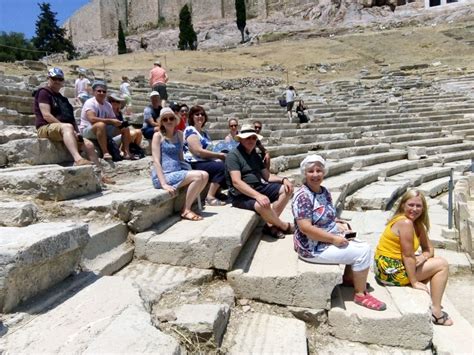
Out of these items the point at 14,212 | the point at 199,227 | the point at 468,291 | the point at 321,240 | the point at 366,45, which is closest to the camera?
the point at 14,212

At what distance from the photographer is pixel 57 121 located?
4816mm

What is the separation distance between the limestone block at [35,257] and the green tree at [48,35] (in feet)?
168

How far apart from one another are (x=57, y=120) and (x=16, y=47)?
42.9 metres

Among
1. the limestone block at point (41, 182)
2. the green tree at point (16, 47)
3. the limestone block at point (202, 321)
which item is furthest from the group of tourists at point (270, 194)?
the green tree at point (16, 47)

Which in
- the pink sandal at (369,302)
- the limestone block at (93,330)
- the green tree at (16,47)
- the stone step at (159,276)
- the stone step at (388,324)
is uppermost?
the green tree at (16,47)

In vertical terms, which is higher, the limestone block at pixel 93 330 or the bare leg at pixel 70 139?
the bare leg at pixel 70 139

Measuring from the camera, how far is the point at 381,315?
286cm

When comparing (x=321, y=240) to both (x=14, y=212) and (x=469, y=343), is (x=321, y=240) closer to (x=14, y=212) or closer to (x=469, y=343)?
(x=469, y=343)

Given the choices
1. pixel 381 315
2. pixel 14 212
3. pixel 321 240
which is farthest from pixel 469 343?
pixel 14 212

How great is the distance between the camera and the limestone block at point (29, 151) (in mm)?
4504

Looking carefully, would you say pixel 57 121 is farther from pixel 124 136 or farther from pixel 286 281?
pixel 286 281

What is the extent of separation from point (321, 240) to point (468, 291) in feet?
6.73

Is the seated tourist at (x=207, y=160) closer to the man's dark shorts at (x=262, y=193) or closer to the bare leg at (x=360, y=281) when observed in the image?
the man's dark shorts at (x=262, y=193)

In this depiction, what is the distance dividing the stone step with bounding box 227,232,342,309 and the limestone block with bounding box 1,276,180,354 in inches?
36.2
